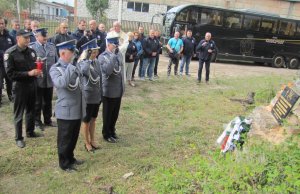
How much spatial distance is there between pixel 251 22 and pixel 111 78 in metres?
15.9

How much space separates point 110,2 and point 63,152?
2997 cm

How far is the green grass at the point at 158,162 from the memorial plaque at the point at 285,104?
2.01ft

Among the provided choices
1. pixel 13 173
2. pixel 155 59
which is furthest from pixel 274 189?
pixel 155 59

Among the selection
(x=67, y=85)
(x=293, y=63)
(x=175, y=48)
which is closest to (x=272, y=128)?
(x=67, y=85)

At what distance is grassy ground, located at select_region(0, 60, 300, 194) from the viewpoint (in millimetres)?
3785

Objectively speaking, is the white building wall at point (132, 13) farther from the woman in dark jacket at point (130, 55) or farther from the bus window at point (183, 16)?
the woman in dark jacket at point (130, 55)

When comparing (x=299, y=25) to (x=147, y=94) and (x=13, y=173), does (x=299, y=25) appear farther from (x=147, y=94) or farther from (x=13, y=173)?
(x=13, y=173)

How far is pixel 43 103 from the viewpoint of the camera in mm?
6215

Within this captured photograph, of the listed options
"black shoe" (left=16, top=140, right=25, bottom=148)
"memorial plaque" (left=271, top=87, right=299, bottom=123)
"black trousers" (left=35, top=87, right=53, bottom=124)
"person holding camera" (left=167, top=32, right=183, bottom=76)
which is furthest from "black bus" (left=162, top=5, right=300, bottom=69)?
"black shoe" (left=16, top=140, right=25, bottom=148)

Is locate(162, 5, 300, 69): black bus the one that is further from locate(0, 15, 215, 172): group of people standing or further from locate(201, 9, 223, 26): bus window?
locate(0, 15, 215, 172): group of people standing

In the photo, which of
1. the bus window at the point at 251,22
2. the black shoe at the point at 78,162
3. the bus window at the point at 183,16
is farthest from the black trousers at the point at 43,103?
the bus window at the point at 251,22

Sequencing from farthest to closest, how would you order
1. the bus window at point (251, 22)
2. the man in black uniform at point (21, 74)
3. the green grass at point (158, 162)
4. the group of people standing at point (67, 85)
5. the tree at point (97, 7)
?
the tree at point (97, 7) < the bus window at point (251, 22) < the man in black uniform at point (21, 74) < the group of people standing at point (67, 85) < the green grass at point (158, 162)

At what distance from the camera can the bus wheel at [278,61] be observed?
66.1ft

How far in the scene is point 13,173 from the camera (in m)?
4.54
